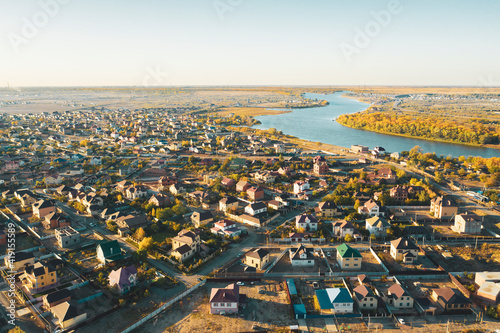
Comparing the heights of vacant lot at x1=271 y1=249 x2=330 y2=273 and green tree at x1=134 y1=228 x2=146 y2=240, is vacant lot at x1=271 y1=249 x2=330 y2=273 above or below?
below

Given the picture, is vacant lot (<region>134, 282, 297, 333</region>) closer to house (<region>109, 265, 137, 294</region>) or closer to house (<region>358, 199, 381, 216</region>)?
house (<region>109, 265, 137, 294</region>)

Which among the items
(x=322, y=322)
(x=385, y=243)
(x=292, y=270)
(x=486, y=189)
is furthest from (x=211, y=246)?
(x=486, y=189)

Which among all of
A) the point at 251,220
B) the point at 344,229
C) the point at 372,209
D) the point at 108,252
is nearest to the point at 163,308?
the point at 108,252

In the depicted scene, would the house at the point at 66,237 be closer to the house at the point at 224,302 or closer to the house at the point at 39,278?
the house at the point at 39,278

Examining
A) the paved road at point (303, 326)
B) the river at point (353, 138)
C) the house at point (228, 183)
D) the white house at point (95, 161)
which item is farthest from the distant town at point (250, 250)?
the river at point (353, 138)

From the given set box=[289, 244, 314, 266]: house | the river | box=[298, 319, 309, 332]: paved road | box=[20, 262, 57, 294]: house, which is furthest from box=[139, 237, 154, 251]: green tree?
the river

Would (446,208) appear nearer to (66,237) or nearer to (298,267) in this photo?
(298,267)
